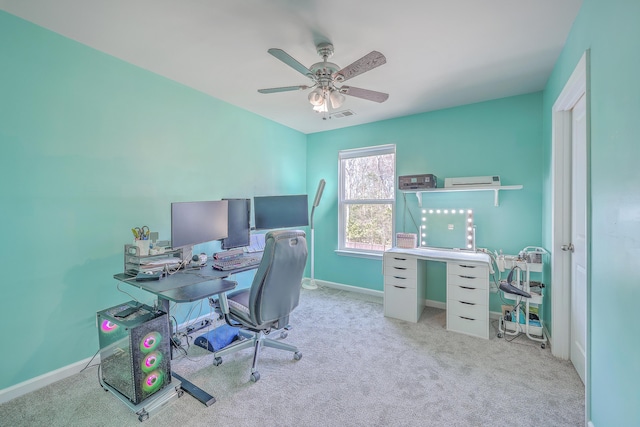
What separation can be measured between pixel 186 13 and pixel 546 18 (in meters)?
2.35

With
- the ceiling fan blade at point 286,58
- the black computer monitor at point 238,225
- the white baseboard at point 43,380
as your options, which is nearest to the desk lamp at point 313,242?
the black computer monitor at point 238,225

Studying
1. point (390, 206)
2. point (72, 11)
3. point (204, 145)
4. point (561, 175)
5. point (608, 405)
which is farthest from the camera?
point (390, 206)

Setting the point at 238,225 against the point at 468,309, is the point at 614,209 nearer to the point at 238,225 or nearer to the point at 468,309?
the point at 468,309

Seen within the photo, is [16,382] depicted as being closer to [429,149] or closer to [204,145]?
[204,145]

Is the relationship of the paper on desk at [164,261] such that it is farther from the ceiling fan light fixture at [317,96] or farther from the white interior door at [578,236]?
the white interior door at [578,236]

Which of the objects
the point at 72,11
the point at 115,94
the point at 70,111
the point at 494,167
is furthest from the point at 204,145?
the point at 494,167

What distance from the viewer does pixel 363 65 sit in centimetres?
176

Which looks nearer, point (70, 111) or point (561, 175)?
point (70, 111)

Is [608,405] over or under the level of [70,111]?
under

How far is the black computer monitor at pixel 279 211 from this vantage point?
333cm

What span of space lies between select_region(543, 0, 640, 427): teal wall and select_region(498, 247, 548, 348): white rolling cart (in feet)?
3.70

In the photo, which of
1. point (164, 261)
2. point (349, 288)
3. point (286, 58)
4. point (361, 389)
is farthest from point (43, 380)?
point (349, 288)

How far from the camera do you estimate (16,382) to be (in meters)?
1.77

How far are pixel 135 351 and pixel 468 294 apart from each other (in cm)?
283
